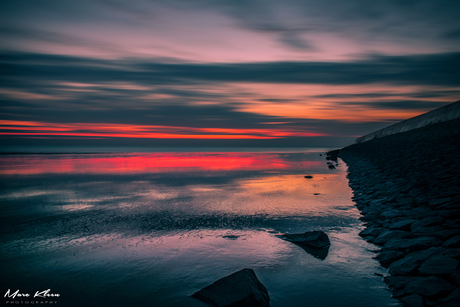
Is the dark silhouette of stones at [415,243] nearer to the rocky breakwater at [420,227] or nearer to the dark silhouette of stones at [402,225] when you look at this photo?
the rocky breakwater at [420,227]

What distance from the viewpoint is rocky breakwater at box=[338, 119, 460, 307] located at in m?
4.54

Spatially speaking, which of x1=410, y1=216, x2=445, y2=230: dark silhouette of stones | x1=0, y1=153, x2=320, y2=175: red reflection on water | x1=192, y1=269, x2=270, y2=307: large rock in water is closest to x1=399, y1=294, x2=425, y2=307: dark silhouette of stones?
x1=192, y1=269, x2=270, y2=307: large rock in water

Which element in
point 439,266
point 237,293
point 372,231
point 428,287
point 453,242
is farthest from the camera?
point 372,231

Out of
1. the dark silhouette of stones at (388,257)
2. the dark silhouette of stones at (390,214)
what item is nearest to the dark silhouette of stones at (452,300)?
the dark silhouette of stones at (388,257)

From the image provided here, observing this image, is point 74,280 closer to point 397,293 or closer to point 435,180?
point 397,293

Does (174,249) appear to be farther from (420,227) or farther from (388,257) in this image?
(420,227)

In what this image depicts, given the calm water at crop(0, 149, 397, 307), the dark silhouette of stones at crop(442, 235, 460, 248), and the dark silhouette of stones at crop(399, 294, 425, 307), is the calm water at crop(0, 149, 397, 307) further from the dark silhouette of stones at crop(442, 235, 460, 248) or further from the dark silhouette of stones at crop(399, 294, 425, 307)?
the dark silhouette of stones at crop(442, 235, 460, 248)

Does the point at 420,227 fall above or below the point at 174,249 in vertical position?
above

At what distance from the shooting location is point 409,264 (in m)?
5.31

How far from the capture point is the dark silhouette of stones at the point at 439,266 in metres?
4.72

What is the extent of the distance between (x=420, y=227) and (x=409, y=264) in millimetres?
2012

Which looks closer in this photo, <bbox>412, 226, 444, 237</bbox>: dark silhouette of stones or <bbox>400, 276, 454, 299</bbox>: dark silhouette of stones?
<bbox>400, 276, 454, 299</bbox>: dark silhouette of stones

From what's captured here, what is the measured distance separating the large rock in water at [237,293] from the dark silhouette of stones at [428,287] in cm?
246

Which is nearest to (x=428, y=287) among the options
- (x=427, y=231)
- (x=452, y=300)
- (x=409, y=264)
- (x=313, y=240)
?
(x=452, y=300)
